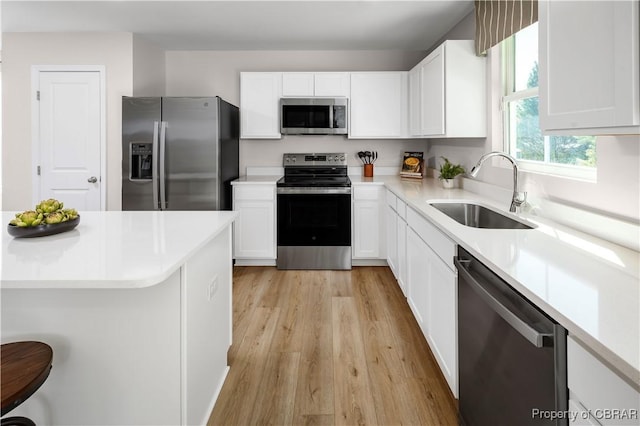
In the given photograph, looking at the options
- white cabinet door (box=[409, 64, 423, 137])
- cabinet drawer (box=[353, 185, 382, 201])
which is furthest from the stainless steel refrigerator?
white cabinet door (box=[409, 64, 423, 137])

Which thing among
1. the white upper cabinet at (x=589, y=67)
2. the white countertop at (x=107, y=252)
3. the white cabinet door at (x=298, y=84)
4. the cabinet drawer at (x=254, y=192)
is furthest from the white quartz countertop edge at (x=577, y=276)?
the white cabinet door at (x=298, y=84)

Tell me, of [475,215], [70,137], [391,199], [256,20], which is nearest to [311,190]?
[391,199]

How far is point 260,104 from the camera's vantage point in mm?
4562

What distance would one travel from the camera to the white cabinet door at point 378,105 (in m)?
4.52

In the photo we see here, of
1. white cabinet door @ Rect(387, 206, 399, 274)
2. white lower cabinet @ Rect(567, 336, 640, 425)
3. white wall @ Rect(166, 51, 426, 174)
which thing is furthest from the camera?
white wall @ Rect(166, 51, 426, 174)

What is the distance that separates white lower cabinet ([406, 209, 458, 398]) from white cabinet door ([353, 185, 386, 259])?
1.40 meters

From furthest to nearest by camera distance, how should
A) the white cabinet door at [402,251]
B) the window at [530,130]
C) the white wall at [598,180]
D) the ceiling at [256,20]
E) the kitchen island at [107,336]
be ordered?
the ceiling at [256,20] < the white cabinet door at [402,251] < the window at [530,130] < the white wall at [598,180] < the kitchen island at [107,336]

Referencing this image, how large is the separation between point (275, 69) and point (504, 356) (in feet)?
14.2

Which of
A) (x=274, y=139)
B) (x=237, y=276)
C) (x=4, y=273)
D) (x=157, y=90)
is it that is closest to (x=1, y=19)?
(x=157, y=90)

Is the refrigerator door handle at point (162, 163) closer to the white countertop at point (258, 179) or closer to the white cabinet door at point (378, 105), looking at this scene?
the white countertop at point (258, 179)

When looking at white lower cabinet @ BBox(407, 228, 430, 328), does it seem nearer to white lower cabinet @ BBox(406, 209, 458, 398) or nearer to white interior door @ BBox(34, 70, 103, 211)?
white lower cabinet @ BBox(406, 209, 458, 398)

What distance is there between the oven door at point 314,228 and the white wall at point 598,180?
4.97 ft

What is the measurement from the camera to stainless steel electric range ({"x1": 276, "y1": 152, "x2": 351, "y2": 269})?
417 centimetres

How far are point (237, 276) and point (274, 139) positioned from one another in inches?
68.1
